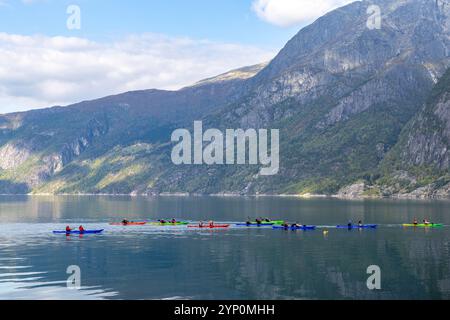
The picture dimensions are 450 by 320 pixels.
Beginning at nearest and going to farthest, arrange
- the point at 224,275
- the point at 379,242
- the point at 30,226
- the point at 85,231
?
the point at 224,275
the point at 379,242
the point at 85,231
the point at 30,226

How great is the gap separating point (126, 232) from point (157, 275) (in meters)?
76.7

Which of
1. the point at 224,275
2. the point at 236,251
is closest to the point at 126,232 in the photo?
the point at 236,251

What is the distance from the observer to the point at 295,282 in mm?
90188

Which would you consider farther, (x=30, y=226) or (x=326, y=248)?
(x=30, y=226)

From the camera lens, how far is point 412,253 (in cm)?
12175

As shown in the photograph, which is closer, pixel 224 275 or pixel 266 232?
pixel 224 275

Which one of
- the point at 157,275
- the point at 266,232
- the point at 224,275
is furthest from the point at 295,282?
the point at 266,232

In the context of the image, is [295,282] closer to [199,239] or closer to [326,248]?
[326,248]
